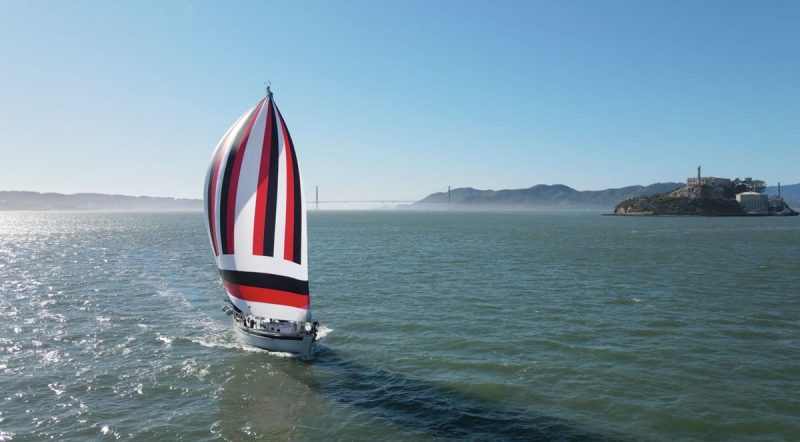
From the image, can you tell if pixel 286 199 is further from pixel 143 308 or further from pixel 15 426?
pixel 143 308

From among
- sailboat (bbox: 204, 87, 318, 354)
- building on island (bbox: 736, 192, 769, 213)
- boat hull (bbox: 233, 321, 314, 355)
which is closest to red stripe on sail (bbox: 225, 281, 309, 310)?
sailboat (bbox: 204, 87, 318, 354)

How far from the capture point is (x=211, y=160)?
66.7 ft

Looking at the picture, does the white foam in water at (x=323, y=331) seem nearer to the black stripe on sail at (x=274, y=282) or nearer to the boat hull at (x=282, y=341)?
the boat hull at (x=282, y=341)

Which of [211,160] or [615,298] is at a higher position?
[211,160]

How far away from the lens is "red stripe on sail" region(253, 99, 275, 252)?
Answer: 1962cm

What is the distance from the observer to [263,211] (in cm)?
1967

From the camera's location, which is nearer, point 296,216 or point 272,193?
point 272,193

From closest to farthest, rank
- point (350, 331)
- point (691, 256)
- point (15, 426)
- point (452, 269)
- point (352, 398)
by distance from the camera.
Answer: point (15, 426) → point (352, 398) → point (350, 331) → point (452, 269) → point (691, 256)

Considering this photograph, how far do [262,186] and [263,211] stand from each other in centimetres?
103

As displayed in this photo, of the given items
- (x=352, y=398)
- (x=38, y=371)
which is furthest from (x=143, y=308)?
(x=352, y=398)

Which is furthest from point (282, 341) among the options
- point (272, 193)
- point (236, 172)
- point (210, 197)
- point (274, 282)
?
point (236, 172)

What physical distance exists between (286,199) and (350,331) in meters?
8.49

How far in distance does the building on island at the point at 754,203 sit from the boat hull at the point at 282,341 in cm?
22307

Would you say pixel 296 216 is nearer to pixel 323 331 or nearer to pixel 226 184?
pixel 226 184
